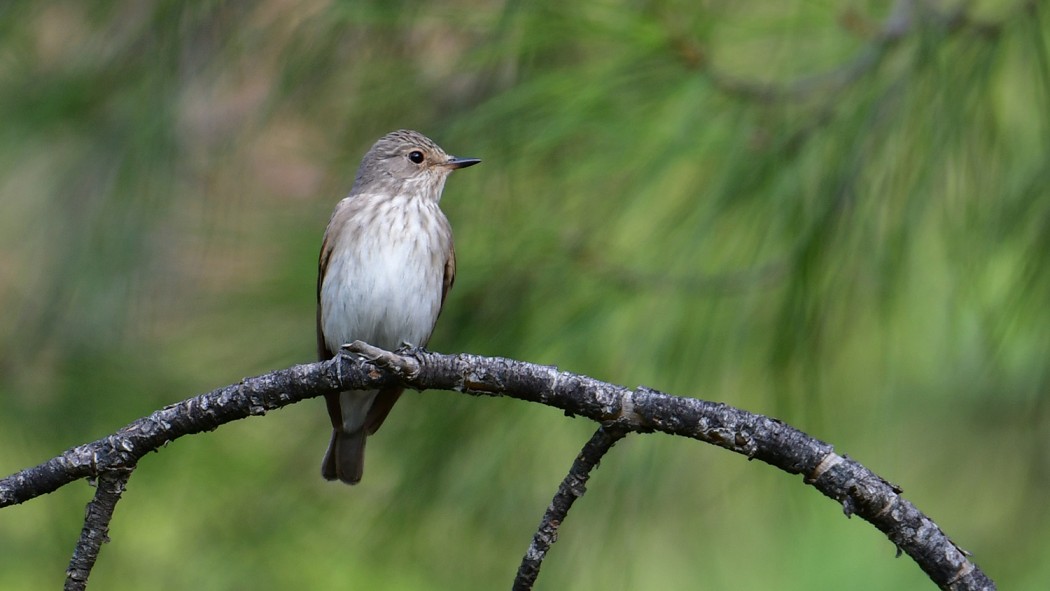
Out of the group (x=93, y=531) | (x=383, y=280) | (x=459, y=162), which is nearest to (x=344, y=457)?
(x=383, y=280)

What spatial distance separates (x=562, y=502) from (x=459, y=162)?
46.0 inches

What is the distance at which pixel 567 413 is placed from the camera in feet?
4.08

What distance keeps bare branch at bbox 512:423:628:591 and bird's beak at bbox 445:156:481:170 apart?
1.01 m

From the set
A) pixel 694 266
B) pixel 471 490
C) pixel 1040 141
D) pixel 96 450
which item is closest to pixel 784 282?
pixel 694 266

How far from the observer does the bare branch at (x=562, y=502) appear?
1.19m

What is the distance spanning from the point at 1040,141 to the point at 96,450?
1392mm

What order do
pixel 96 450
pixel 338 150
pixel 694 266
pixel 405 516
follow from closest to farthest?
pixel 96 450, pixel 694 266, pixel 405 516, pixel 338 150

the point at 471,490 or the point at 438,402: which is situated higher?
the point at 438,402

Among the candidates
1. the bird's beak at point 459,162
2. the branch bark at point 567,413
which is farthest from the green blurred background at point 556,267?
the branch bark at point 567,413

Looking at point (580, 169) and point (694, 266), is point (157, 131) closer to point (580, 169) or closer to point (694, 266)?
point (580, 169)

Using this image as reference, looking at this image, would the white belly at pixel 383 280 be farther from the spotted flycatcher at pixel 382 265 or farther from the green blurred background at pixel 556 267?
the green blurred background at pixel 556 267

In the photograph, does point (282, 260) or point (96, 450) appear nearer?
point (96, 450)

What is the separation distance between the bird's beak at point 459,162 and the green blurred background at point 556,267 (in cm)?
3

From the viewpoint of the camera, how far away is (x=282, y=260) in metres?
2.42
